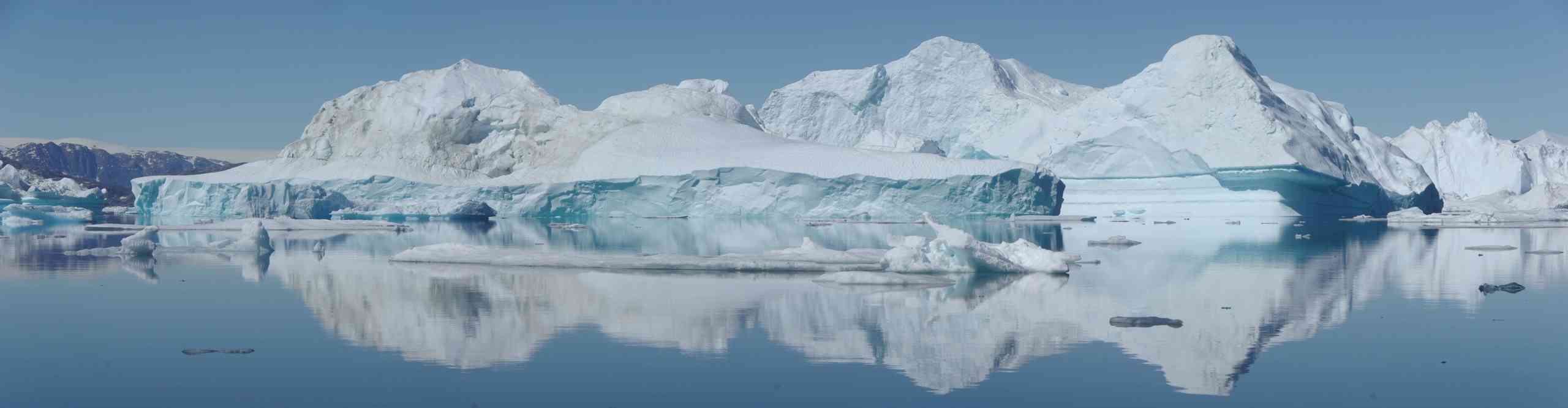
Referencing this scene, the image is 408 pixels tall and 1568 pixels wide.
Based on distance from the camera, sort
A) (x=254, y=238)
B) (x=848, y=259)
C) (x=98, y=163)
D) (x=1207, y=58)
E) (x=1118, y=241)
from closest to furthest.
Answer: (x=848, y=259) → (x=254, y=238) → (x=1118, y=241) → (x=1207, y=58) → (x=98, y=163)

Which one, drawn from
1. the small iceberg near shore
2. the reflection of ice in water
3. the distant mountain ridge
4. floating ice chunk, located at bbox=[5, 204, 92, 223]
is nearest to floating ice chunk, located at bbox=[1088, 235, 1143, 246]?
the reflection of ice in water

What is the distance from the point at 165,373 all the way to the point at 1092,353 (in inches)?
204

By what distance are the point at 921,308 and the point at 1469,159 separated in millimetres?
72021

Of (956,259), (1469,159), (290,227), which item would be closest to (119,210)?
(290,227)

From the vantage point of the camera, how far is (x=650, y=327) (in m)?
8.98

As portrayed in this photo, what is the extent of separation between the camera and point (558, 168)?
4412cm

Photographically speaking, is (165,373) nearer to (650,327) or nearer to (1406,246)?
(650,327)

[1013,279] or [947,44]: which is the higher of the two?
[947,44]

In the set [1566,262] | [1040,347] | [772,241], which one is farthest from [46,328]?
[1566,262]

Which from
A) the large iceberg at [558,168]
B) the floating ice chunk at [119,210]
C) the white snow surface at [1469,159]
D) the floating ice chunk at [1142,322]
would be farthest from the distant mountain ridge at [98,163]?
the floating ice chunk at [1142,322]

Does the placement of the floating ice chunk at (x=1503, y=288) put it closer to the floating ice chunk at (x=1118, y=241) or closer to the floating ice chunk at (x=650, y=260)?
the floating ice chunk at (x=650, y=260)

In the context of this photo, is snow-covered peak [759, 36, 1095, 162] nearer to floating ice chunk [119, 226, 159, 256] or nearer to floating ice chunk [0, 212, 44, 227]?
floating ice chunk [0, 212, 44, 227]

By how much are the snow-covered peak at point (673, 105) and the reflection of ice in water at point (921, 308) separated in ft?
101

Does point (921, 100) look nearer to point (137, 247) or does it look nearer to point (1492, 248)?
point (1492, 248)
